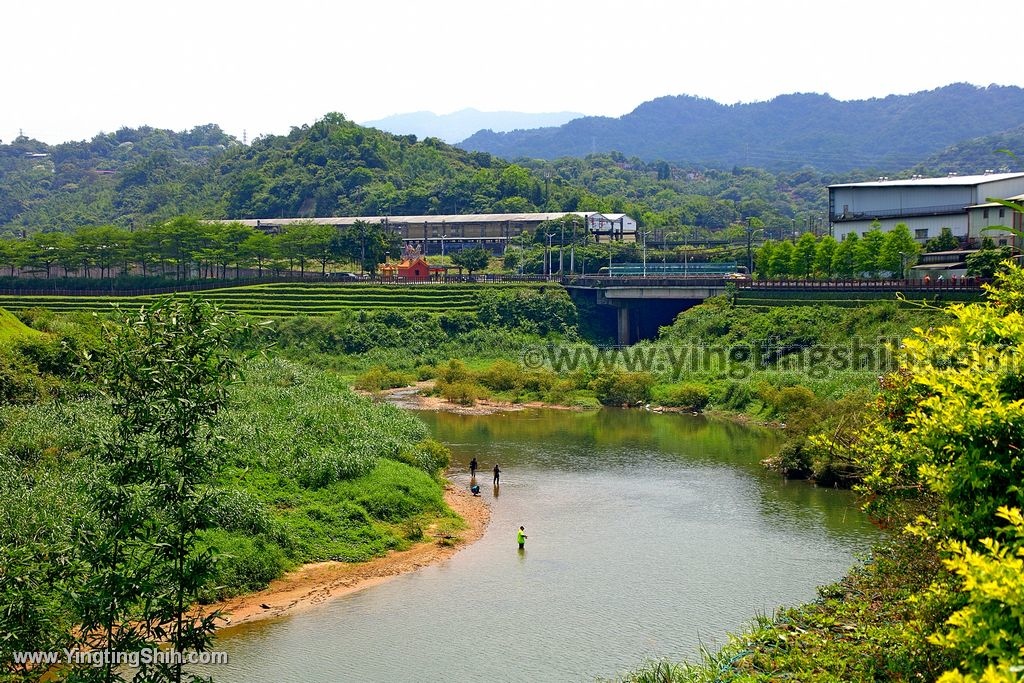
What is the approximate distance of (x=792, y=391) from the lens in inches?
2044

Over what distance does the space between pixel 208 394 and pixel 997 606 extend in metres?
9.43

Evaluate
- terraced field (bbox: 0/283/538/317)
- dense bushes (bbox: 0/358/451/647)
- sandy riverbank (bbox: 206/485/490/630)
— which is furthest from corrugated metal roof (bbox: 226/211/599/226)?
sandy riverbank (bbox: 206/485/490/630)

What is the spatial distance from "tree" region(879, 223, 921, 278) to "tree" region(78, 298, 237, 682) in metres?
57.6

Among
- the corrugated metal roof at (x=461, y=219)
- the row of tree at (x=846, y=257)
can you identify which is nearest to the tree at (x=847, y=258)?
the row of tree at (x=846, y=257)

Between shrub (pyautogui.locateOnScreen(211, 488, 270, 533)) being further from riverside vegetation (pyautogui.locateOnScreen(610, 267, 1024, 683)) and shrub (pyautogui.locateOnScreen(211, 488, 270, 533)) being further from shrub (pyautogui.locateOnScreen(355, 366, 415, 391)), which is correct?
shrub (pyautogui.locateOnScreen(355, 366, 415, 391))

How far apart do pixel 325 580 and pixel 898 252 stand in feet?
158

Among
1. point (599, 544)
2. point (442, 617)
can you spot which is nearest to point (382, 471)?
point (599, 544)

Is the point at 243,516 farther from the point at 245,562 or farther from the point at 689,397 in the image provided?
the point at 689,397

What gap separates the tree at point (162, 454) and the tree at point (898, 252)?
57.6m

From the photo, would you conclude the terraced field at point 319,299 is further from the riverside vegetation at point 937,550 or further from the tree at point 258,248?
the riverside vegetation at point 937,550

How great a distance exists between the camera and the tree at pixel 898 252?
2554 inches

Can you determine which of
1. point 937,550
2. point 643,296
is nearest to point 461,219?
point 643,296

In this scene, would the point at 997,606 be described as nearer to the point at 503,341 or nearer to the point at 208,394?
the point at 208,394

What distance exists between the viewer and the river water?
22578 mm
